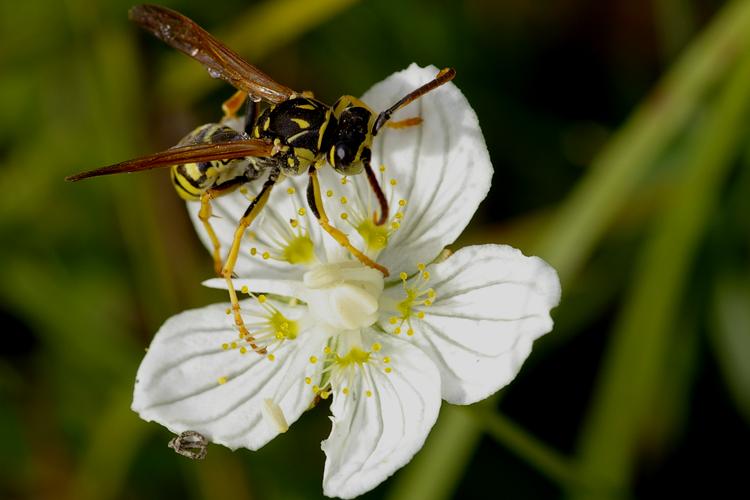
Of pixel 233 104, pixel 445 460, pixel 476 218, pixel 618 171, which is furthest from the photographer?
pixel 476 218

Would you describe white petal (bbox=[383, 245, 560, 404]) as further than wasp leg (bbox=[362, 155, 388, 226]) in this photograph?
No

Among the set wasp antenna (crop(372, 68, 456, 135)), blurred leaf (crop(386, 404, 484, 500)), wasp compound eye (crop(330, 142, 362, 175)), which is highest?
wasp antenna (crop(372, 68, 456, 135))

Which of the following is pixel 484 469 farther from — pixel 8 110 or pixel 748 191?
pixel 8 110

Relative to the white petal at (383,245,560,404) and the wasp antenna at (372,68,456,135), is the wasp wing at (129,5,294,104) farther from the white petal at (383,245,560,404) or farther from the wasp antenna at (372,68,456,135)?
the white petal at (383,245,560,404)

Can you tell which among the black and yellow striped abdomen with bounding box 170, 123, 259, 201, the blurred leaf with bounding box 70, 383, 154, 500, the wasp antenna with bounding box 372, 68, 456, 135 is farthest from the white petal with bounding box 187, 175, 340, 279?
the blurred leaf with bounding box 70, 383, 154, 500

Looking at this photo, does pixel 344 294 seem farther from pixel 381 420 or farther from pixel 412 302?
pixel 381 420

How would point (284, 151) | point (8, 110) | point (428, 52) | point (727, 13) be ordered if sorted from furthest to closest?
point (8, 110) < point (428, 52) < point (727, 13) < point (284, 151)

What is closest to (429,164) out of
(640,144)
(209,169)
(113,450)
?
(209,169)

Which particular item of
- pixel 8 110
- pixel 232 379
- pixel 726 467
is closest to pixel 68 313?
pixel 8 110
